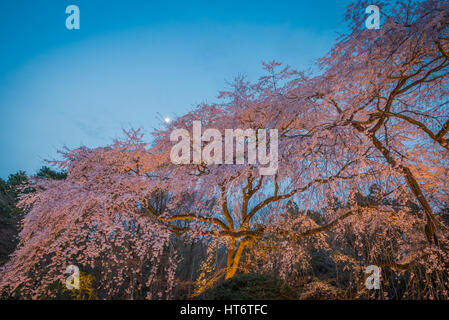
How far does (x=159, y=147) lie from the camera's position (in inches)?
189

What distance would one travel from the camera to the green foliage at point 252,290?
8.72ft

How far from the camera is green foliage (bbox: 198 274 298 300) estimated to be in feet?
8.72

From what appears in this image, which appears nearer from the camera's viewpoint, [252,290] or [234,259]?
[252,290]

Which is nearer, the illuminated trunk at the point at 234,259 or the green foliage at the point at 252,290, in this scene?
the green foliage at the point at 252,290

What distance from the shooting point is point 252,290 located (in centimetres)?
274

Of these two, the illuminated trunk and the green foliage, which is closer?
the green foliage

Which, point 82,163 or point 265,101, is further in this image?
point 82,163

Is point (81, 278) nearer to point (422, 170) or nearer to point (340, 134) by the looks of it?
point (340, 134)

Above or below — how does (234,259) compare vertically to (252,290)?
below
